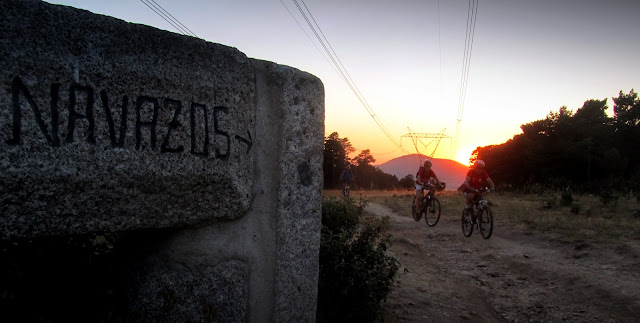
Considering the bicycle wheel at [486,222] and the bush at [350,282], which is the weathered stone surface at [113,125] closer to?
the bush at [350,282]

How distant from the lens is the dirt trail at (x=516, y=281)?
14.1 ft

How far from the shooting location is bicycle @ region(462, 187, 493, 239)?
8.12 metres

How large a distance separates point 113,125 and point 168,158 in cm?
27

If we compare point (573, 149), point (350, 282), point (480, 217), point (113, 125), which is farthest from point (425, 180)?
point (573, 149)

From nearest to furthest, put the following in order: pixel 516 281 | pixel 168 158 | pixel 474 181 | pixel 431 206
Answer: pixel 168 158, pixel 516 281, pixel 474 181, pixel 431 206

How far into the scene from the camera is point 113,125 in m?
1.64

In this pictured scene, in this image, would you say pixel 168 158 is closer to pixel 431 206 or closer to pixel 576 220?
pixel 431 206

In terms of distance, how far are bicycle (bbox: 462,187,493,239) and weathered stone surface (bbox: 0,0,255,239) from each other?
717cm

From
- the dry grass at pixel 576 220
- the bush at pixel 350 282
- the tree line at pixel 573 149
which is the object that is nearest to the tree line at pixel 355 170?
the tree line at pixel 573 149

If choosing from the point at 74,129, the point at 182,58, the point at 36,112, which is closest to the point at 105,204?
the point at 74,129

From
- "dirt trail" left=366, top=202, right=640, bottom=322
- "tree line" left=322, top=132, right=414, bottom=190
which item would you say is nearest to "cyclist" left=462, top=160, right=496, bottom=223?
"dirt trail" left=366, top=202, right=640, bottom=322

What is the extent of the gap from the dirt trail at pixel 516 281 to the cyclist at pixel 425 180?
2.69m

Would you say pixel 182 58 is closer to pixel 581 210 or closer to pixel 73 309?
pixel 73 309

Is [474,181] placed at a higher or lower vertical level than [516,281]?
higher
